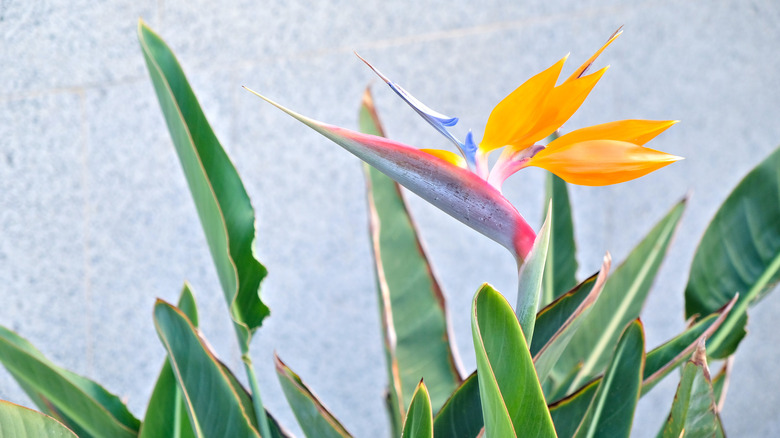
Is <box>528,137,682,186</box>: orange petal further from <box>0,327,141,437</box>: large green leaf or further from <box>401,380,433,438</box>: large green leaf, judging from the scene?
<box>0,327,141,437</box>: large green leaf

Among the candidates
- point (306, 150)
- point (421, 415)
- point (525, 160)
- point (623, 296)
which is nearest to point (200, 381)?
point (421, 415)

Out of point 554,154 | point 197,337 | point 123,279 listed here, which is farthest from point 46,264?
point 554,154

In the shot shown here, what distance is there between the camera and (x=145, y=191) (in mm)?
905

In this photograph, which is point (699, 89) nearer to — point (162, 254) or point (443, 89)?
point (443, 89)

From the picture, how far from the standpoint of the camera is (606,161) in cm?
28

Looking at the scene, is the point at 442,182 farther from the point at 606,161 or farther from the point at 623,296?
the point at 623,296

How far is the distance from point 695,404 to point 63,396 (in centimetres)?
41

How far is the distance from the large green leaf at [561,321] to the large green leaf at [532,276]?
5cm

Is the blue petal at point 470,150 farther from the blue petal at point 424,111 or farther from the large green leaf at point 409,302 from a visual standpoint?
the large green leaf at point 409,302

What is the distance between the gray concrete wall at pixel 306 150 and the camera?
836 mm

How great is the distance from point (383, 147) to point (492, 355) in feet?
0.38

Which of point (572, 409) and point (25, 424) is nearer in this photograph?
point (25, 424)

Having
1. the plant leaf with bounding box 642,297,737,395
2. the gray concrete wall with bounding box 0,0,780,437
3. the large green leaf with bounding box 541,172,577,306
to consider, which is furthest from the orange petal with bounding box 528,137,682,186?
the gray concrete wall with bounding box 0,0,780,437

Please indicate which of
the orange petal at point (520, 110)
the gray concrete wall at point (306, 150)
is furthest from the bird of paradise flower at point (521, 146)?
the gray concrete wall at point (306, 150)
